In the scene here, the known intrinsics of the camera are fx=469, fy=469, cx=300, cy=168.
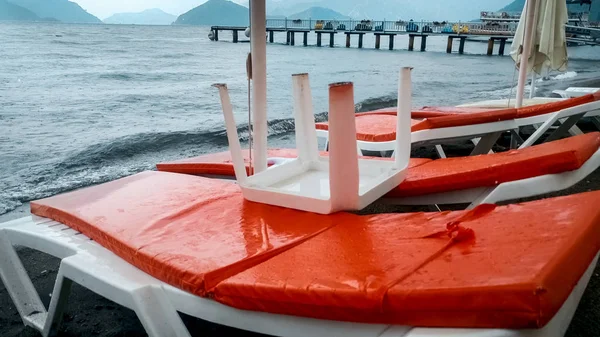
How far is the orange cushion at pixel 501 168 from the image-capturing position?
7.26ft

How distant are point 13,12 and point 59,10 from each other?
35.6m

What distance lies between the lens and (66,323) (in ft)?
7.51

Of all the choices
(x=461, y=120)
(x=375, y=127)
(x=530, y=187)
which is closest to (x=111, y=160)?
(x=375, y=127)

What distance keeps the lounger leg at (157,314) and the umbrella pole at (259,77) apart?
101cm

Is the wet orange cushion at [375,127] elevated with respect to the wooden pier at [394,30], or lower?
lower

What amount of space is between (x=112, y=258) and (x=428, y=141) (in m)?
2.73

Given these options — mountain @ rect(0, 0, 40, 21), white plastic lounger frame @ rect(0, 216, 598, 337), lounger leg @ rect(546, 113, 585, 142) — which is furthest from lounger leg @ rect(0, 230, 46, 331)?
mountain @ rect(0, 0, 40, 21)

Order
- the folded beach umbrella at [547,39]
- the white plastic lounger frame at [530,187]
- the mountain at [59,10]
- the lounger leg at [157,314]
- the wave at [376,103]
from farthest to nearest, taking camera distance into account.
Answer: the mountain at [59,10] < the wave at [376,103] < the folded beach umbrella at [547,39] < the white plastic lounger frame at [530,187] < the lounger leg at [157,314]

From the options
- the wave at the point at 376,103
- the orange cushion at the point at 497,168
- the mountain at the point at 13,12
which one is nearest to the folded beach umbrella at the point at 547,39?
the orange cushion at the point at 497,168

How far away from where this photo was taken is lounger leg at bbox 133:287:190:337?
5.14ft

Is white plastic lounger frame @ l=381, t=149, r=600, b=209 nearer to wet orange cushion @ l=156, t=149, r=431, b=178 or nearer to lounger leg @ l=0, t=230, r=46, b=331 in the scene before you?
wet orange cushion @ l=156, t=149, r=431, b=178

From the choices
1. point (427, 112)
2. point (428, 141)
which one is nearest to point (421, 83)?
point (427, 112)

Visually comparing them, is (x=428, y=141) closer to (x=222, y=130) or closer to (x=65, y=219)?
(x=65, y=219)

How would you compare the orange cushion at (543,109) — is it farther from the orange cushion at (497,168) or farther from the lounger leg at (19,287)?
the lounger leg at (19,287)
